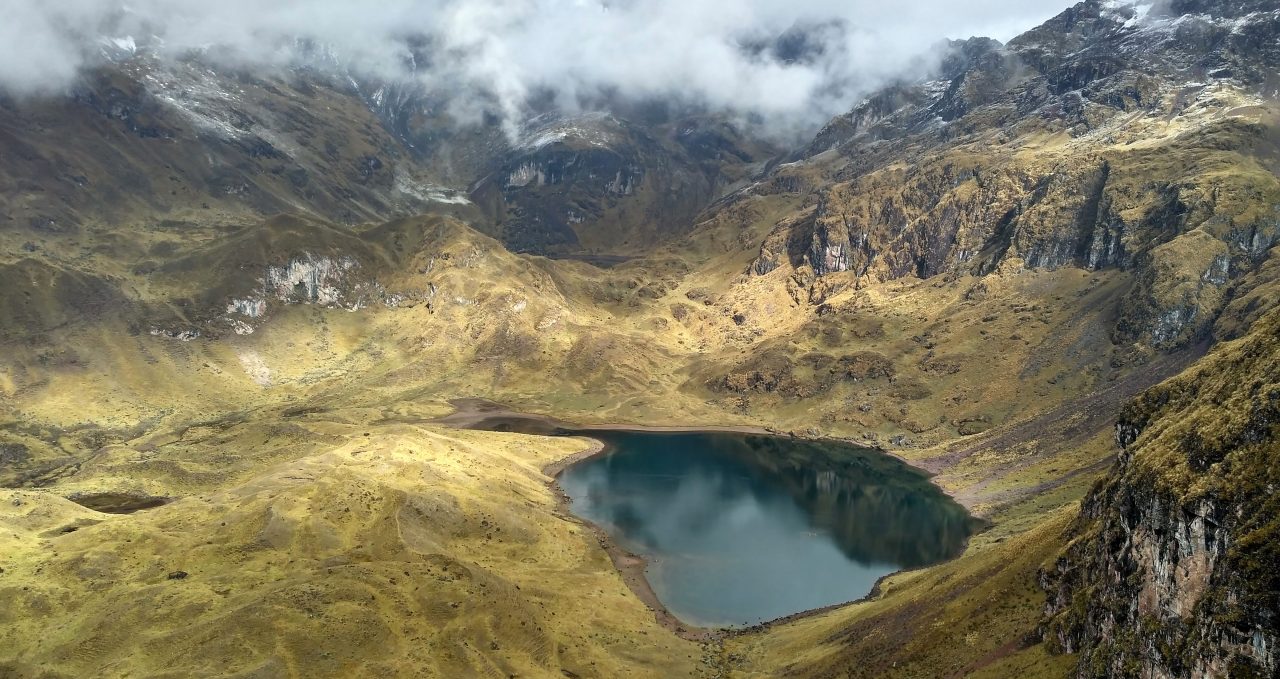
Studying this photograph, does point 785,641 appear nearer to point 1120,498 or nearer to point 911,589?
point 911,589

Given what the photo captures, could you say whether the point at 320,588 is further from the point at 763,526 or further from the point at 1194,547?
the point at 763,526

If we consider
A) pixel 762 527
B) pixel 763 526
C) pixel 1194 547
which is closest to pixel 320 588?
pixel 1194 547

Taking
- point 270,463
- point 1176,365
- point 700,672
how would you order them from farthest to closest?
point 1176,365, point 270,463, point 700,672

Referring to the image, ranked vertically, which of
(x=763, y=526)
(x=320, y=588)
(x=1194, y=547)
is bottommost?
(x=763, y=526)

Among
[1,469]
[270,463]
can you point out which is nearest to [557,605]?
[270,463]

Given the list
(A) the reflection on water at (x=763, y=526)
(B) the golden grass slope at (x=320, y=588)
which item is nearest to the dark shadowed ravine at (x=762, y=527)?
(A) the reflection on water at (x=763, y=526)

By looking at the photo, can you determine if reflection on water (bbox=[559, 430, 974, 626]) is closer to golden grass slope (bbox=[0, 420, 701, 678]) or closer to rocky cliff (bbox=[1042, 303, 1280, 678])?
golden grass slope (bbox=[0, 420, 701, 678])

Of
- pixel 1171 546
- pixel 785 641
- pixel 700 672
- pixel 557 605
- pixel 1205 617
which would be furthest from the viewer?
pixel 557 605
